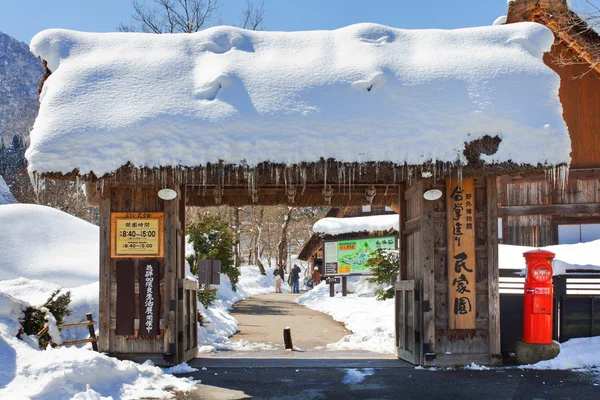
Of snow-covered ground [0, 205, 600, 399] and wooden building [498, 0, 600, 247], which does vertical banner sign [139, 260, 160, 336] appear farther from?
wooden building [498, 0, 600, 247]

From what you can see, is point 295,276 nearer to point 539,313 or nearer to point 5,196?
point 5,196

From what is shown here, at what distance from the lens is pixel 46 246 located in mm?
18062

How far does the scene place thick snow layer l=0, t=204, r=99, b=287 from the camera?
16.3 meters

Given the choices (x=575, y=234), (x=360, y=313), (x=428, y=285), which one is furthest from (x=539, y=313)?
(x=575, y=234)

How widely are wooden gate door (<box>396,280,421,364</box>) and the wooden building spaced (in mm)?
7517

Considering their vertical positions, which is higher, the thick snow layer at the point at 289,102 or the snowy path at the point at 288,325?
the thick snow layer at the point at 289,102

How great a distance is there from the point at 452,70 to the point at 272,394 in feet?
18.5

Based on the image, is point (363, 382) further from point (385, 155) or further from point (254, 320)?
point (254, 320)

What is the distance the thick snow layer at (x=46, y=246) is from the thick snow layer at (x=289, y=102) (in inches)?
279

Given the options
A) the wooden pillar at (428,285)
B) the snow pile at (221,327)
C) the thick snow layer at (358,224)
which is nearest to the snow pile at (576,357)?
the wooden pillar at (428,285)

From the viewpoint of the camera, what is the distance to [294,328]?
17.6 meters

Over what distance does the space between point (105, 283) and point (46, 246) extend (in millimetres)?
8828

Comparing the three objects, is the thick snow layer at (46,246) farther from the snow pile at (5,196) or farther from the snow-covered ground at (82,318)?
the snow pile at (5,196)

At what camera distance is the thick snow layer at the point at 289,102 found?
948 cm
